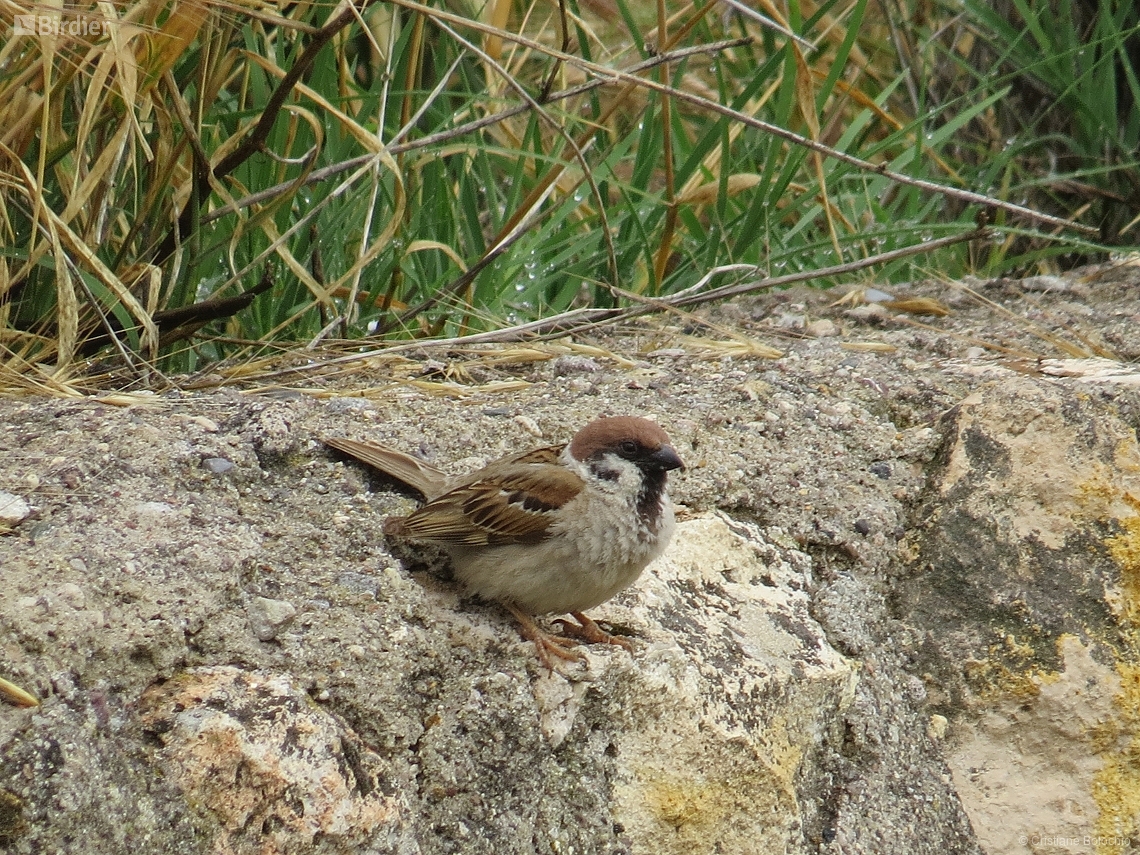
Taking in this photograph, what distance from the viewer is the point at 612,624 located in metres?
2.31

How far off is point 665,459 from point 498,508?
1.02 ft

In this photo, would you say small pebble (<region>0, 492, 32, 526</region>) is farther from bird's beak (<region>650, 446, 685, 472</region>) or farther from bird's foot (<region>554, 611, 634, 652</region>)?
bird's beak (<region>650, 446, 685, 472</region>)

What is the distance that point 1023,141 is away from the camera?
15.2 ft

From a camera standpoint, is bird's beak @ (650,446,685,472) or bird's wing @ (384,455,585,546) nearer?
bird's wing @ (384,455,585,546)

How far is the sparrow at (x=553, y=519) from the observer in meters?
2.23

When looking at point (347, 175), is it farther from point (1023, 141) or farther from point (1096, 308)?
point (1023, 141)

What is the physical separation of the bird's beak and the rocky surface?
0.61ft

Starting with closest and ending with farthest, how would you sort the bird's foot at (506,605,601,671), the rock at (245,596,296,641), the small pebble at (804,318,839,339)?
the rock at (245,596,296,641)
the bird's foot at (506,605,601,671)
the small pebble at (804,318,839,339)

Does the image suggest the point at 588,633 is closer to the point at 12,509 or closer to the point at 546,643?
the point at 546,643

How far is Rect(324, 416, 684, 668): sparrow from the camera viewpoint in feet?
7.32

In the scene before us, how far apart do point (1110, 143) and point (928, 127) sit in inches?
28.4

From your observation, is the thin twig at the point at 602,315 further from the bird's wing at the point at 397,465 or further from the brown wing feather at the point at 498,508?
the brown wing feather at the point at 498,508

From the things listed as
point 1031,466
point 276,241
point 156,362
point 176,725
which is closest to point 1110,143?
point 1031,466

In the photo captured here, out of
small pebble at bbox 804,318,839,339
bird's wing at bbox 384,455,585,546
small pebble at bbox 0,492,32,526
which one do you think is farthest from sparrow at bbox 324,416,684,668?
small pebble at bbox 804,318,839,339
